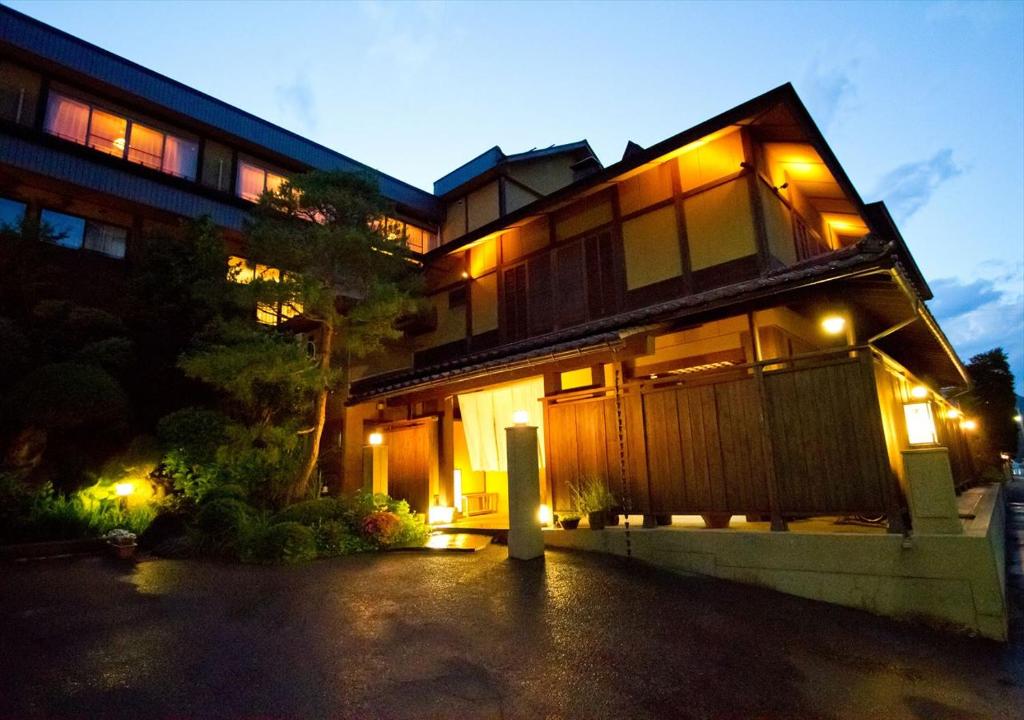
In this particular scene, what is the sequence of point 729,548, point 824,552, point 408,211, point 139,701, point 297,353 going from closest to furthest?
point 139,701 < point 824,552 < point 729,548 < point 297,353 < point 408,211

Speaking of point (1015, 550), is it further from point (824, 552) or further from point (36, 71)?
point (36, 71)

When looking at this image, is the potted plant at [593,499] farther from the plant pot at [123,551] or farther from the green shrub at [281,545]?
the plant pot at [123,551]

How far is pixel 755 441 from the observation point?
645 centimetres

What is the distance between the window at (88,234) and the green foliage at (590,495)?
1629 cm

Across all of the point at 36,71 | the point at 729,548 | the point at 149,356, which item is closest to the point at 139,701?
A: the point at 729,548

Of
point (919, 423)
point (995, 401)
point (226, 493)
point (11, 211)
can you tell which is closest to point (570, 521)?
point (919, 423)

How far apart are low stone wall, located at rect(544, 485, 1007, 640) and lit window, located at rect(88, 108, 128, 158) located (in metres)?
19.0

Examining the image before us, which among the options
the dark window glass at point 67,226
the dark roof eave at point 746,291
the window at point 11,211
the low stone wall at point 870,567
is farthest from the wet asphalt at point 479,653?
the window at point 11,211

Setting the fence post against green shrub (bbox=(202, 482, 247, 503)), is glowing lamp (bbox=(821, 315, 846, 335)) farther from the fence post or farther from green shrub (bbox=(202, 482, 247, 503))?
green shrub (bbox=(202, 482, 247, 503))

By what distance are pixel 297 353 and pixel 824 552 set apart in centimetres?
860

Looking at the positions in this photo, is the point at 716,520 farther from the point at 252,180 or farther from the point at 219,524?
the point at 252,180

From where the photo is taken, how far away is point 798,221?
11.2 m

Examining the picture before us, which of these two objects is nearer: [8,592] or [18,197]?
[8,592]

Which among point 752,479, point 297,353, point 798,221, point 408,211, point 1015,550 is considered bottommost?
point 1015,550
